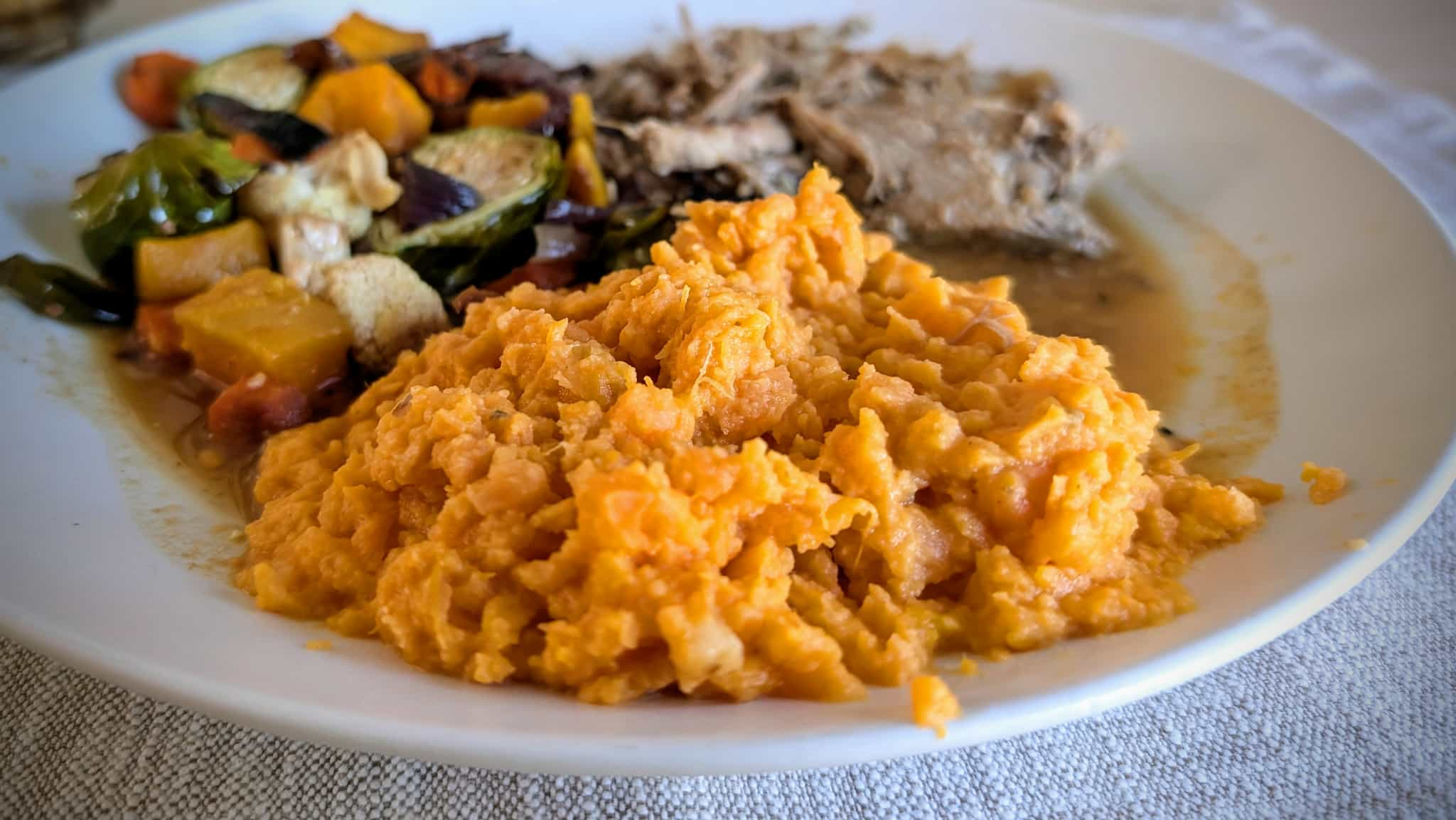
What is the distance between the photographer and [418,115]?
339 centimetres

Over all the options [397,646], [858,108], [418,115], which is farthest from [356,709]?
[858,108]

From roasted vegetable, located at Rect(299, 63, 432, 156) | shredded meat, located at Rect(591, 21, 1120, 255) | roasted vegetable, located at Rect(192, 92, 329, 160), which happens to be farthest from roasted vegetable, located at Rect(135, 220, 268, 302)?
shredded meat, located at Rect(591, 21, 1120, 255)

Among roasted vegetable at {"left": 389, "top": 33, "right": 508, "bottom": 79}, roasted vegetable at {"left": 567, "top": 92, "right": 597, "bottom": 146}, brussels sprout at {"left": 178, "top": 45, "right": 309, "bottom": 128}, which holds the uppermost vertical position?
roasted vegetable at {"left": 389, "top": 33, "right": 508, "bottom": 79}

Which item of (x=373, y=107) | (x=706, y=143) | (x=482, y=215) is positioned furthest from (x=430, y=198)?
(x=706, y=143)

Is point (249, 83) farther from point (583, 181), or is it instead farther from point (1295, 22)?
point (1295, 22)

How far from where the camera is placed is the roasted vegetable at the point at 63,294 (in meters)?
2.69

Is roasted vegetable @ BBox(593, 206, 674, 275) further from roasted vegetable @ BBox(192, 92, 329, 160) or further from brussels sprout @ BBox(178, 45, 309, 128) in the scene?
brussels sprout @ BBox(178, 45, 309, 128)

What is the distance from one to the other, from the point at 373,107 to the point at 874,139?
176cm

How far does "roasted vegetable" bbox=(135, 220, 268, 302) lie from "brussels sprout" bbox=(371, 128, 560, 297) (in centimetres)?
38

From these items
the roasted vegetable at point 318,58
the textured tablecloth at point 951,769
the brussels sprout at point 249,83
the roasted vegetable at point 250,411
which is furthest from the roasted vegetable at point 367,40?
the textured tablecloth at point 951,769

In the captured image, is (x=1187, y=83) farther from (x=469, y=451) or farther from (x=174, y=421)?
(x=174, y=421)

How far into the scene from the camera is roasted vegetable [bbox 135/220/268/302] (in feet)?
9.33

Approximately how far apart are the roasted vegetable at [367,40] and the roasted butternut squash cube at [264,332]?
1277 mm

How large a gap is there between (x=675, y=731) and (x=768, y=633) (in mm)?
218
